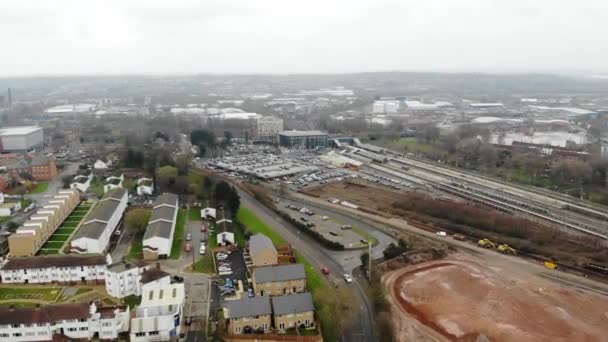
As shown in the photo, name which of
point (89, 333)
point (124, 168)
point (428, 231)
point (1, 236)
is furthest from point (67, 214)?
point (428, 231)

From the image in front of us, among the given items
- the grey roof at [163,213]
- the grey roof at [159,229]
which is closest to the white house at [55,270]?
the grey roof at [159,229]

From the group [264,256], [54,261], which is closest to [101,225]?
[54,261]

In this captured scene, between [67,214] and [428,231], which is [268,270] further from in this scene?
[67,214]

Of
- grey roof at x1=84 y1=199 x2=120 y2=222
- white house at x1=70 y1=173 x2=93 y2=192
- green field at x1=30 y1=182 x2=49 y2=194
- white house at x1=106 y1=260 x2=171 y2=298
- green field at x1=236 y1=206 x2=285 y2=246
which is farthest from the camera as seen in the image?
green field at x1=30 y1=182 x2=49 y2=194

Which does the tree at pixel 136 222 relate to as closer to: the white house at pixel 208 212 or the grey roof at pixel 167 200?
the grey roof at pixel 167 200

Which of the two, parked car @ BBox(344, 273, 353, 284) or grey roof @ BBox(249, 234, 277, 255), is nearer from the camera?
parked car @ BBox(344, 273, 353, 284)

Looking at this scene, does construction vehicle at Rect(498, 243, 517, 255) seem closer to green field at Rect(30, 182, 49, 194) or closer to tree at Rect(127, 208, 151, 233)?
tree at Rect(127, 208, 151, 233)

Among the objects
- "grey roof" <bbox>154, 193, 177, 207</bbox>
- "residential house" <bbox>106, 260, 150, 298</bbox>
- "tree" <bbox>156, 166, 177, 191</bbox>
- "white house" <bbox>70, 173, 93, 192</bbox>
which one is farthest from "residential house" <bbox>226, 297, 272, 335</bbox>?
"white house" <bbox>70, 173, 93, 192</bbox>
